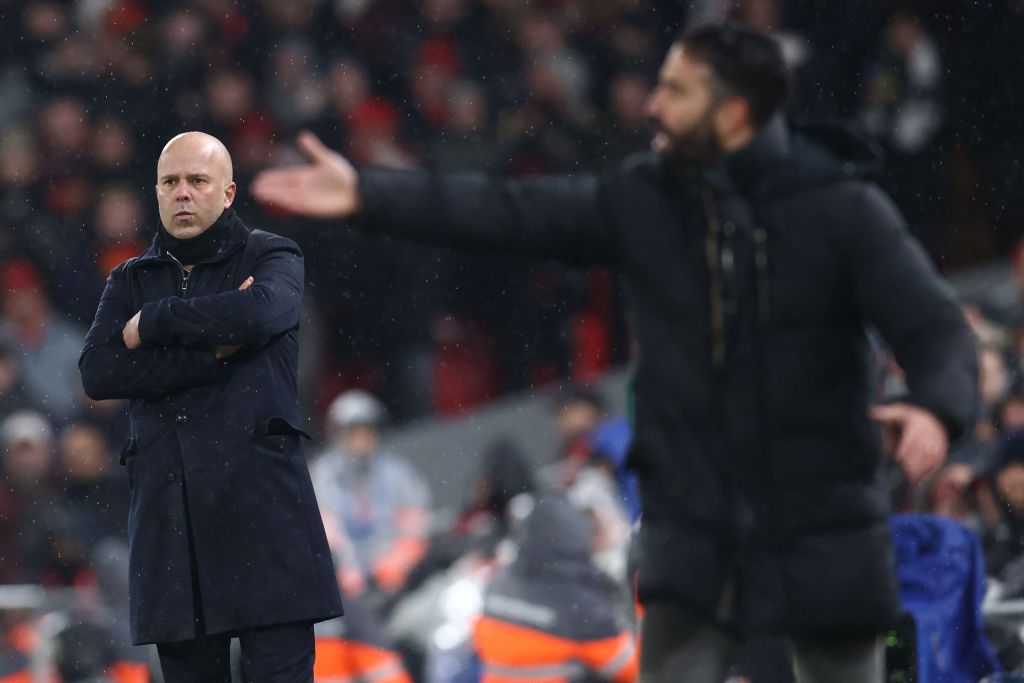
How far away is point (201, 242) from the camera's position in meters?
4.01

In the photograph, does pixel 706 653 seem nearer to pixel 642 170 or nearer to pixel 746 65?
pixel 642 170

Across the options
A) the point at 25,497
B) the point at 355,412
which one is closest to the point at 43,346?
the point at 25,497

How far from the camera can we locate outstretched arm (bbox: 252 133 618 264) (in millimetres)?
3285

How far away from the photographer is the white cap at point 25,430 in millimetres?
10406

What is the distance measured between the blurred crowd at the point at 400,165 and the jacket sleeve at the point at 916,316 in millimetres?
5092

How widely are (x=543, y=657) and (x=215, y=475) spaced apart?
2.70 meters

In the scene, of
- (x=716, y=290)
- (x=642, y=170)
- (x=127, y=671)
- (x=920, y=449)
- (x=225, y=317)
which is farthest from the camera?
(x=127, y=671)

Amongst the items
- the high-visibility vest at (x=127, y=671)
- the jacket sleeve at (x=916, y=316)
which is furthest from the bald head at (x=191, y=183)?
the high-visibility vest at (x=127, y=671)

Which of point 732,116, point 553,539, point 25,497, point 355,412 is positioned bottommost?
point 553,539

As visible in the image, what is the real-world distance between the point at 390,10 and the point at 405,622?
533 centimetres

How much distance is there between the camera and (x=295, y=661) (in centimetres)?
390

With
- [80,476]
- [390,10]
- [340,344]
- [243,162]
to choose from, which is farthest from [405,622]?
[390,10]

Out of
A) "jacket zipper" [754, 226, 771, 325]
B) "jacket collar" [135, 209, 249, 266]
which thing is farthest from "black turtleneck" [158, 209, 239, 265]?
"jacket zipper" [754, 226, 771, 325]

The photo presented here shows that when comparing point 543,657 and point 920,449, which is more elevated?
point 920,449
